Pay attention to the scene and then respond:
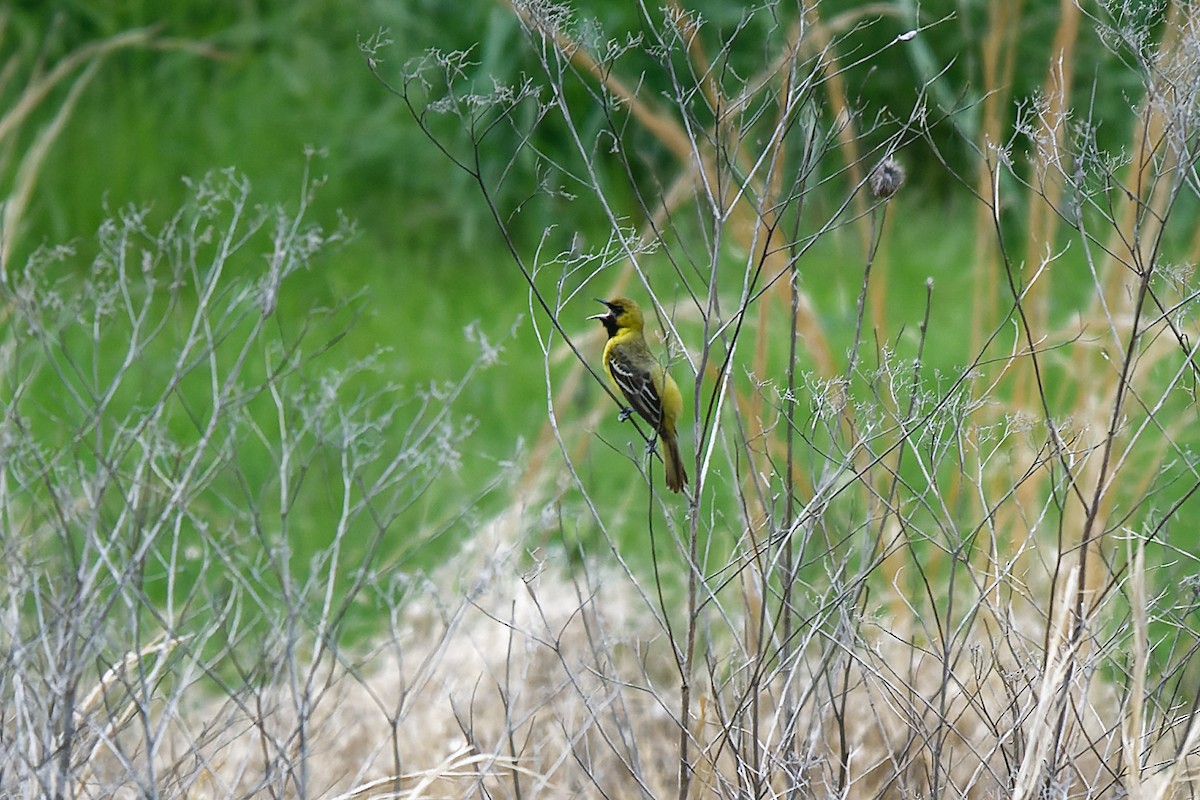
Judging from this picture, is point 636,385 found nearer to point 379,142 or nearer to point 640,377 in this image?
point 640,377

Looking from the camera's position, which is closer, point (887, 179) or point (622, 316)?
point (887, 179)

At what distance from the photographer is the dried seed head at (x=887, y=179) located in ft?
6.53

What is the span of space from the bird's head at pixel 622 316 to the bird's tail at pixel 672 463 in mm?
251

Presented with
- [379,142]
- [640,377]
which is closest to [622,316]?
[640,377]

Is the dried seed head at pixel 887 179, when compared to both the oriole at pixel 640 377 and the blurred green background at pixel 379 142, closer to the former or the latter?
the oriole at pixel 640 377

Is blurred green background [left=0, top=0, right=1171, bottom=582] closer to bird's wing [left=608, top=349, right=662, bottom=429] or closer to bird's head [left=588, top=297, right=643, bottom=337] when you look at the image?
bird's head [left=588, top=297, right=643, bottom=337]

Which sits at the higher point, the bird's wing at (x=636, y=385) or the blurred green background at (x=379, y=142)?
the blurred green background at (x=379, y=142)

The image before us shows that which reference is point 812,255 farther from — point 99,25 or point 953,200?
point 99,25

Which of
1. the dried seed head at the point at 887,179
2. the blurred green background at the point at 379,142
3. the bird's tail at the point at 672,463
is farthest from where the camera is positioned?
the blurred green background at the point at 379,142

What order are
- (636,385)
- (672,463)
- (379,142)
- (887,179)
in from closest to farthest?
(887,179)
(636,385)
(672,463)
(379,142)

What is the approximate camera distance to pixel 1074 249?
7.11 m

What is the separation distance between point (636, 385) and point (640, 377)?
3 cm

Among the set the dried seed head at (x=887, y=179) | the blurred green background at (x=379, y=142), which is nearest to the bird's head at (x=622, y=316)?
the dried seed head at (x=887, y=179)

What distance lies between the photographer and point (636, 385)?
121 inches
